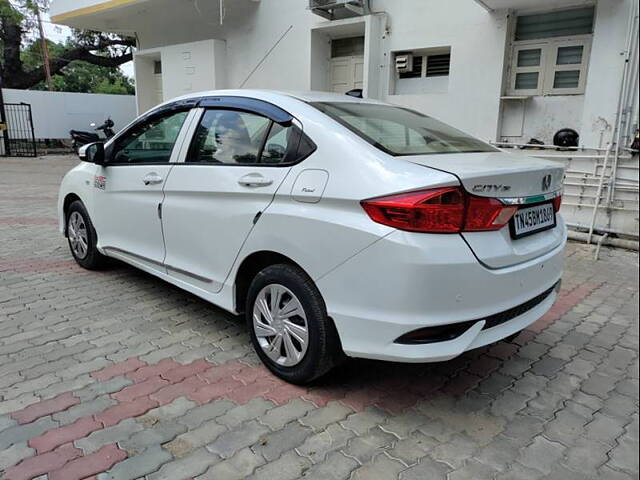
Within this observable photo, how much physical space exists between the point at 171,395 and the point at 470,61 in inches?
268

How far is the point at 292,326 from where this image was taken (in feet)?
8.98

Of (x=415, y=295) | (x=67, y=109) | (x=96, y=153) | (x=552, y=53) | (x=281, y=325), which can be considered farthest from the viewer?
(x=67, y=109)

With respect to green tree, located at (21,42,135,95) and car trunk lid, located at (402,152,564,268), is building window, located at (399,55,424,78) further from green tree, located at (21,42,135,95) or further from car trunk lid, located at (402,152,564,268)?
green tree, located at (21,42,135,95)

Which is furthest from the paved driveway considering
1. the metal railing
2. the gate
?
the gate

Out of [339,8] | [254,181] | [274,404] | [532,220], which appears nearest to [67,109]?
[339,8]

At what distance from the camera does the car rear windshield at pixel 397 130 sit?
8.77ft

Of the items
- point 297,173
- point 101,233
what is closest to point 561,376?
point 297,173

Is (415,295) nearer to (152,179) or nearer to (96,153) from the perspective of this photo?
(152,179)

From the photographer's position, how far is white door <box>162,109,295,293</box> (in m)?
2.87

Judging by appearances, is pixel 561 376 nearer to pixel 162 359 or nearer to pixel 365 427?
pixel 365 427

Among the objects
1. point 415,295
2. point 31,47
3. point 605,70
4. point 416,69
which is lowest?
point 415,295

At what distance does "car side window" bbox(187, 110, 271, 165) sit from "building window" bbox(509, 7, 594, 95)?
5659mm

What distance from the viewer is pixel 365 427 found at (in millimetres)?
2498

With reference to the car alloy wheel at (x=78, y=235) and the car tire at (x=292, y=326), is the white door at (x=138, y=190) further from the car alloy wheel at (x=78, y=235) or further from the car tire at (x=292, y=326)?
the car tire at (x=292, y=326)
